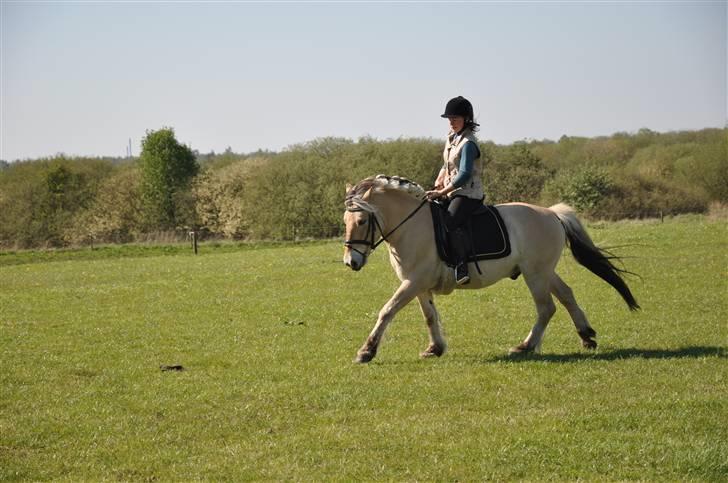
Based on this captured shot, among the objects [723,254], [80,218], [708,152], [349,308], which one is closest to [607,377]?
[349,308]

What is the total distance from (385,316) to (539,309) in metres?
A: 2.42

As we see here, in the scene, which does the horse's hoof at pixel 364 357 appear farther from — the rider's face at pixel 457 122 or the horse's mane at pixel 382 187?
the rider's face at pixel 457 122

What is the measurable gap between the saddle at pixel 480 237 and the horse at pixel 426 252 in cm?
10

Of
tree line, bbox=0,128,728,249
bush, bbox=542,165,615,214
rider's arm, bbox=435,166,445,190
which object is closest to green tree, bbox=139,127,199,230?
tree line, bbox=0,128,728,249

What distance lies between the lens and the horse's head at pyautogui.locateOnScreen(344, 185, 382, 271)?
11797 millimetres

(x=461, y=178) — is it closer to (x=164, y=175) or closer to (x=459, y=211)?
(x=459, y=211)

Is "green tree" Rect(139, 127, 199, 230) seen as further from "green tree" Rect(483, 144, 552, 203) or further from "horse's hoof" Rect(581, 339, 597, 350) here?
"horse's hoof" Rect(581, 339, 597, 350)

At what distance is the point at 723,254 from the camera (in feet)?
84.6

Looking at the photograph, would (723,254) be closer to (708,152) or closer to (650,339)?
(650,339)

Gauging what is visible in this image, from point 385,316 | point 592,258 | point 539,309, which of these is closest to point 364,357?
point 385,316

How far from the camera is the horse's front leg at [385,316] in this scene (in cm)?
1195

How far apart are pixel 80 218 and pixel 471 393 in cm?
7252

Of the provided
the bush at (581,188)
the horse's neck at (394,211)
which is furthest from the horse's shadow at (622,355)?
the bush at (581,188)

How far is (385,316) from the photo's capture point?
11.9 meters
